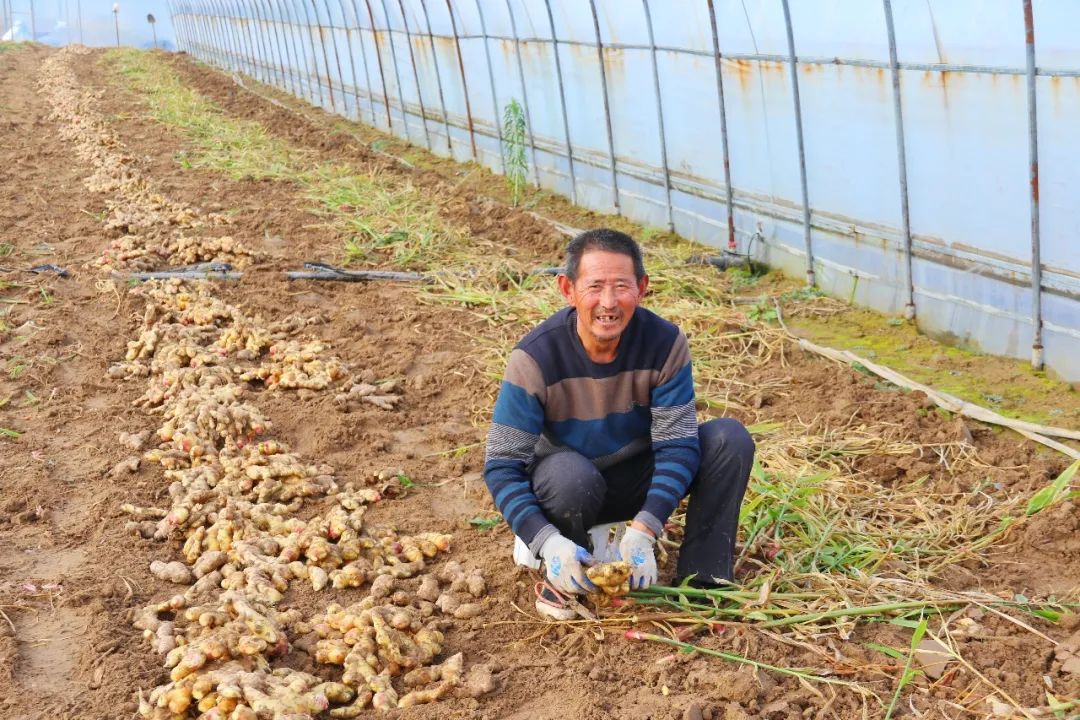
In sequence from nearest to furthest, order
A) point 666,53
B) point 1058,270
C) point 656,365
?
point 656,365, point 1058,270, point 666,53

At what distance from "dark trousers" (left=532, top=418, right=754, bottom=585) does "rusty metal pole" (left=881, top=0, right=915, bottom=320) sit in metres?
3.34

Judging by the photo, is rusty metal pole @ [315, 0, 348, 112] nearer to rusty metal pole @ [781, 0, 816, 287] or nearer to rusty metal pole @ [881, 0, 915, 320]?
rusty metal pole @ [781, 0, 816, 287]

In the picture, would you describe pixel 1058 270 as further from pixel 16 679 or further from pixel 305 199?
pixel 305 199

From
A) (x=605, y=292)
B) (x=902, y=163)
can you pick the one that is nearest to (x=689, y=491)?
(x=605, y=292)

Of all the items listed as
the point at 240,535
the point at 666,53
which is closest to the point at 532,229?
the point at 666,53

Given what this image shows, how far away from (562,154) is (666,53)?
2.26 metres

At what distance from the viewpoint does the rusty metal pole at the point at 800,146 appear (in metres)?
6.70

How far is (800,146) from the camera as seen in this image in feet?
22.3

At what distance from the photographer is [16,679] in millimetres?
3053

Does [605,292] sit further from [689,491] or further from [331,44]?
[331,44]

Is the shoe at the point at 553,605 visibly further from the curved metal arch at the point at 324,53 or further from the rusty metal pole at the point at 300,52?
the rusty metal pole at the point at 300,52

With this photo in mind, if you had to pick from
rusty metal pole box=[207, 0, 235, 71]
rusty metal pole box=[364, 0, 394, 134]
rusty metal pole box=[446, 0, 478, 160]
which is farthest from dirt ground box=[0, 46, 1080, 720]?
rusty metal pole box=[207, 0, 235, 71]

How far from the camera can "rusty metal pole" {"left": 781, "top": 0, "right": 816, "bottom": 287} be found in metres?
6.70

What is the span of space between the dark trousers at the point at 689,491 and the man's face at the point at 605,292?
40 centimetres
